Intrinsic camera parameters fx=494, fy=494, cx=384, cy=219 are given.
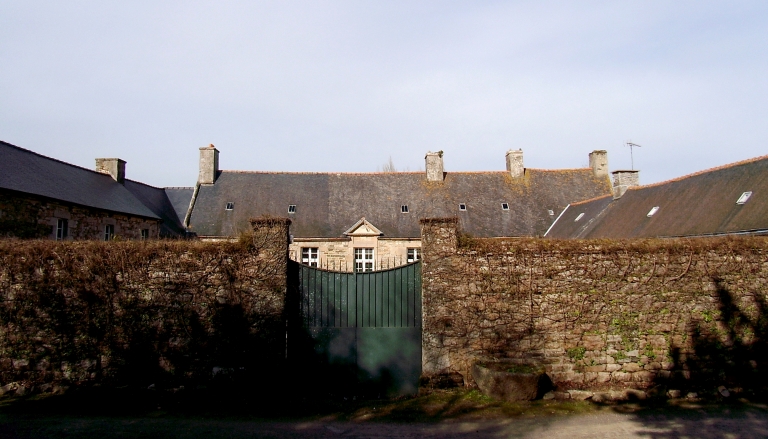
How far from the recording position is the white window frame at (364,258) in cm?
2353

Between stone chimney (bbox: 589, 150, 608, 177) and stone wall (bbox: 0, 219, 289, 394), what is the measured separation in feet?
82.8

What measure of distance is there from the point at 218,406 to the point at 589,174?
26305 millimetres

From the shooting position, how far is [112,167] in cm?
2358

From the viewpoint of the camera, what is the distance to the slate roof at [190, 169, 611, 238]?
24.8 metres

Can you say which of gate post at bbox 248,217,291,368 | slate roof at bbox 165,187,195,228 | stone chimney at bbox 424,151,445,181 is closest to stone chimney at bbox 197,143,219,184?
slate roof at bbox 165,187,195,228

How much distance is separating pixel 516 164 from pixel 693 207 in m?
12.4

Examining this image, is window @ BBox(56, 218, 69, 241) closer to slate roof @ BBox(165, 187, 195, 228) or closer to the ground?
slate roof @ BBox(165, 187, 195, 228)

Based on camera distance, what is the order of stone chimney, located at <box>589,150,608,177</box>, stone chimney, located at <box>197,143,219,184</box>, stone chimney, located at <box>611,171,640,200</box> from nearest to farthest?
stone chimney, located at <box>611,171,640,200</box>, stone chimney, located at <box>197,143,219,184</box>, stone chimney, located at <box>589,150,608,177</box>

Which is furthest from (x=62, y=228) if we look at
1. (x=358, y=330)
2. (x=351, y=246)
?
(x=358, y=330)

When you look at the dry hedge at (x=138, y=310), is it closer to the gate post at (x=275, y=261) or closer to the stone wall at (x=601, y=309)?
the gate post at (x=275, y=261)

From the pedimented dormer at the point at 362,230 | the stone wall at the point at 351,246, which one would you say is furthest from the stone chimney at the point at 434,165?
the pedimented dormer at the point at 362,230

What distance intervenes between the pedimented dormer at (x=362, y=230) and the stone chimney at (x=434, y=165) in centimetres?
553

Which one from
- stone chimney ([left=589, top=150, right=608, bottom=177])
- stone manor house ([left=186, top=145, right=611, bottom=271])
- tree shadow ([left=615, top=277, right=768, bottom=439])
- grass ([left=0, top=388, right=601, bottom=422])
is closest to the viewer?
grass ([left=0, top=388, right=601, bottom=422])

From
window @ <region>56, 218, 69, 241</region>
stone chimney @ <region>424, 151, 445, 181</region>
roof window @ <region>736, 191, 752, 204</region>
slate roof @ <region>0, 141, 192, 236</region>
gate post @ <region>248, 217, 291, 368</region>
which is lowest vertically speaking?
gate post @ <region>248, 217, 291, 368</region>
